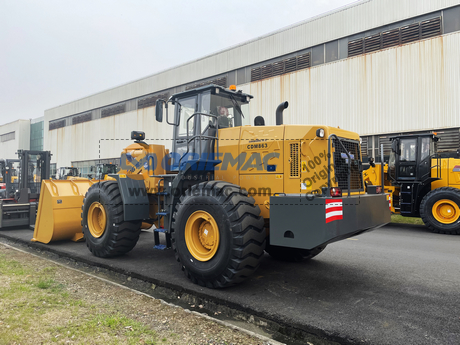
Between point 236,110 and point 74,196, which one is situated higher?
point 236,110

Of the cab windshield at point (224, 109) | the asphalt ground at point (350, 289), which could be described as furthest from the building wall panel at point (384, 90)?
the cab windshield at point (224, 109)

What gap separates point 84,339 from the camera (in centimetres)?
328

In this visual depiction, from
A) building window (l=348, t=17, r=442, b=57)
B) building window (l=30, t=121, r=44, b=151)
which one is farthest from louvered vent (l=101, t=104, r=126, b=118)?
building window (l=348, t=17, r=442, b=57)

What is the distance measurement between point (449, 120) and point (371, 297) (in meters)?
13.0

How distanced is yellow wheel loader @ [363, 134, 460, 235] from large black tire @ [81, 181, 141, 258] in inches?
298

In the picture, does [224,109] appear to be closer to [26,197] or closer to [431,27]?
[26,197]

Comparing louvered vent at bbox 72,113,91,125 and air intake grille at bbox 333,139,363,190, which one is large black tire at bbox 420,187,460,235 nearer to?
air intake grille at bbox 333,139,363,190

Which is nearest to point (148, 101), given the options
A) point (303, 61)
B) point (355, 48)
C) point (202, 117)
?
point (303, 61)

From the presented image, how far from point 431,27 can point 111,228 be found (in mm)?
15581

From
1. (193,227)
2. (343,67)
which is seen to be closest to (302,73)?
(343,67)

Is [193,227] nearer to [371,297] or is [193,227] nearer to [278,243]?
[278,243]

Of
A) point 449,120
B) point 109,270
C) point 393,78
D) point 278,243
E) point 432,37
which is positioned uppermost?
point 432,37

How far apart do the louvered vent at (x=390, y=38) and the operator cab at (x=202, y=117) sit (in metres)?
12.3

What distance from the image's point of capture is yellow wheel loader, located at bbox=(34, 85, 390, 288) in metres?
4.39
